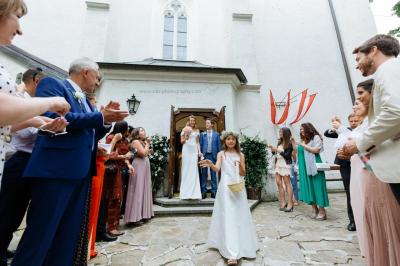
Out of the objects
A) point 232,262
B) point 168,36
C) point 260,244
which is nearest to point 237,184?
point 232,262

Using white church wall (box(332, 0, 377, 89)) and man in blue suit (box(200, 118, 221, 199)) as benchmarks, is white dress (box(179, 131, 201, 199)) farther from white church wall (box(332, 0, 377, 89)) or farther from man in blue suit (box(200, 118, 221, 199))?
white church wall (box(332, 0, 377, 89))

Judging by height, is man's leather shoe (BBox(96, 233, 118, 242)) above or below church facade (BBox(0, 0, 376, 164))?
below

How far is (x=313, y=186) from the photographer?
16.1 ft

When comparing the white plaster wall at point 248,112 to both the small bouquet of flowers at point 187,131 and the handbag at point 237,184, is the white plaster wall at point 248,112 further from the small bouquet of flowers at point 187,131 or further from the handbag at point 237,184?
the handbag at point 237,184

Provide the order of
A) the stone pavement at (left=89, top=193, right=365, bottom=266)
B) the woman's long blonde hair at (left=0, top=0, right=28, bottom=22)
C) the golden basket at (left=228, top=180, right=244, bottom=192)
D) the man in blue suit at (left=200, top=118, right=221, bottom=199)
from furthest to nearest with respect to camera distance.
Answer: the man in blue suit at (left=200, top=118, right=221, bottom=199) → the golden basket at (left=228, top=180, right=244, bottom=192) → the stone pavement at (left=89, top=193, right=365, bottom=266) → the woman's long blonde hair at (left=0, top=0, right=28, bottom=22)

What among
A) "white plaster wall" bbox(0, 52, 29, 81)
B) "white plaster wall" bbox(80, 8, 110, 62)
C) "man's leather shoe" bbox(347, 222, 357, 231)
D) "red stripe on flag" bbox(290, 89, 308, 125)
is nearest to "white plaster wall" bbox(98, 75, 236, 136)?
"white plaster wall" bbox(80, 8, 110, 62)

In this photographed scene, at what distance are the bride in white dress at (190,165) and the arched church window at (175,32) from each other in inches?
223

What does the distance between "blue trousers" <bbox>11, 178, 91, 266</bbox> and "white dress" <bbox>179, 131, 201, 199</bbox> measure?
453cm

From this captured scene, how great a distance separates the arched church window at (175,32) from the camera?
10.8 m

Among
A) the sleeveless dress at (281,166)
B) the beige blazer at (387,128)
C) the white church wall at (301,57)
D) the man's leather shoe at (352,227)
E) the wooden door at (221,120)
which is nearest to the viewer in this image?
the beige blazer at (387,128)

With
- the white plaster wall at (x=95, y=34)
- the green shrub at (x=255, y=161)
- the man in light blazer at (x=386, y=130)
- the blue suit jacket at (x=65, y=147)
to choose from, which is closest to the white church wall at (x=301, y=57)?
the green shrub at (x=255, y=161)

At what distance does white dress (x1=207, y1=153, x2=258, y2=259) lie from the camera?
3098mm

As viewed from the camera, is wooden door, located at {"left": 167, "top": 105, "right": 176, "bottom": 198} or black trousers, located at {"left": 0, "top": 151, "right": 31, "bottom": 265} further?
wooden door, located at {"left": 167, "top": 105, "right": 176, "bottom": 198}

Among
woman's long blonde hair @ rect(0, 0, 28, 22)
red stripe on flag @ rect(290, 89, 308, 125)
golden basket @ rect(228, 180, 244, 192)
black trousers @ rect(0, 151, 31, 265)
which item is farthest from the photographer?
red stripe on flag @ rect(290, 89, 308, 125)
